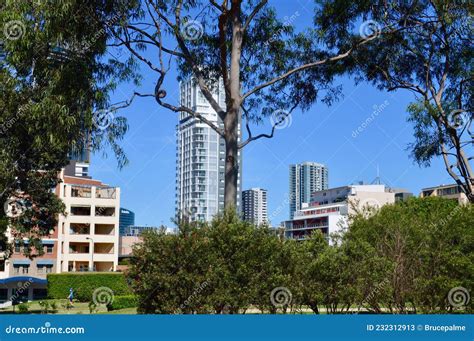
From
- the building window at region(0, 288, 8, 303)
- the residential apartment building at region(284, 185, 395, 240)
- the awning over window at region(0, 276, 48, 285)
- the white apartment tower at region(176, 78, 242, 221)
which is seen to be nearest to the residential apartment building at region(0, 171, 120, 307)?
the building window at region(0, 288, 8, 303)

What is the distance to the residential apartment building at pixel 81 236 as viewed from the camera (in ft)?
209

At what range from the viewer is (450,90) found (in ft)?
68.0

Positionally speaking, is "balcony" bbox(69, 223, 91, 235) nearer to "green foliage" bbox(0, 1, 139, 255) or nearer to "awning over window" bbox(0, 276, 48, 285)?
"awning over window" bbox(0, 276, 48, 285)

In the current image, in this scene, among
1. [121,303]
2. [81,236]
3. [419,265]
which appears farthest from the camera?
[81,236]

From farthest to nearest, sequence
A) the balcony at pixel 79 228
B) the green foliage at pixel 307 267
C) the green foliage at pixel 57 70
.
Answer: the balcony at pixel 79 228, the green foliage at pixel 57 70, the green foliage at pixel 307 267

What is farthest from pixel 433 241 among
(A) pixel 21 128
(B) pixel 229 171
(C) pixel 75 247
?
(C) pixel 75 247

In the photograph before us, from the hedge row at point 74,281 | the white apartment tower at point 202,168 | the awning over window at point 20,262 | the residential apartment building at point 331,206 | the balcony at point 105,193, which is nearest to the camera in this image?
the hedge row at point 74,281

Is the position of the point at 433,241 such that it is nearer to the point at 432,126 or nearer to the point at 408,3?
the point at 432,126

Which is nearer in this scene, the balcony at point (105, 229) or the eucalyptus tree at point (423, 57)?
the eucalyptus tree at point (423, 57)

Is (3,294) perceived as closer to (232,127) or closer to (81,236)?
(81,236)

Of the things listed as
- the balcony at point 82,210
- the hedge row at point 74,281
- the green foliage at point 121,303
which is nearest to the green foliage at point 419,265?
the green foliage at point 121,303

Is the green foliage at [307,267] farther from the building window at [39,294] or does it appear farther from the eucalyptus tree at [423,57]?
the building window at [39,294]

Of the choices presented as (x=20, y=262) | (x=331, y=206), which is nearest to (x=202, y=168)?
(x=331, y=206)

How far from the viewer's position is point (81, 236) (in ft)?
223
